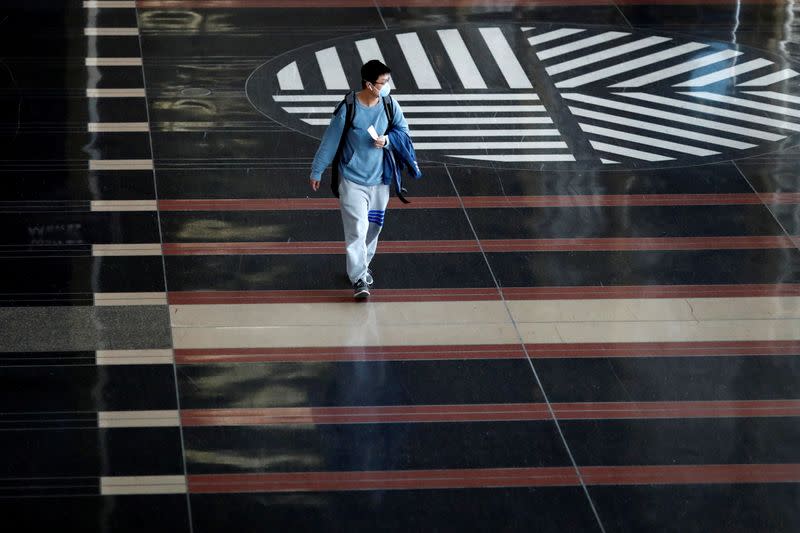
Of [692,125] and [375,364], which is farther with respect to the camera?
[692,125]

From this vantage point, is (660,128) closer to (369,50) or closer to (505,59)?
(505,59)

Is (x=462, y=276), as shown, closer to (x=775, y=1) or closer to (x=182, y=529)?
(x=182, y=529)

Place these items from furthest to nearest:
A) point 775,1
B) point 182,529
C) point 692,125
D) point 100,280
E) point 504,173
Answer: point 775,1
point 692,125
point 504,173
point 100,280
point 182,529

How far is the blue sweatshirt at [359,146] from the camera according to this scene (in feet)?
29.6

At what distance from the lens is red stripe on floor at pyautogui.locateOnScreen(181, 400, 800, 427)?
26.7ft

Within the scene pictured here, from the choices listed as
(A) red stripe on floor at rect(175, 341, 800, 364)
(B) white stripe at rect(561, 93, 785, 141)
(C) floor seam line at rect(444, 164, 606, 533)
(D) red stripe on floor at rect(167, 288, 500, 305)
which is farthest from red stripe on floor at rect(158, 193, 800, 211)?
(A) red stripe on floor at rect(175, 341, 800, 364)

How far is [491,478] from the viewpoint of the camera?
303 inches

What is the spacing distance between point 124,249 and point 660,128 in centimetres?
481

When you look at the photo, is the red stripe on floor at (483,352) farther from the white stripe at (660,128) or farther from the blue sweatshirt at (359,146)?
the white stripe at (660,128)

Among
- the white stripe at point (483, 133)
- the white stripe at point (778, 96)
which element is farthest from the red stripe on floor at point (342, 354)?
the white stripe at point (778, 96)

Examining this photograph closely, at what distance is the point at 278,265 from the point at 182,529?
3049 millimetres

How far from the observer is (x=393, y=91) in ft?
42.1

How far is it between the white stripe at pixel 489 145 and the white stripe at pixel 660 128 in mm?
730

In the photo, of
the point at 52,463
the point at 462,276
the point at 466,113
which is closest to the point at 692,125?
the point at 466,113
